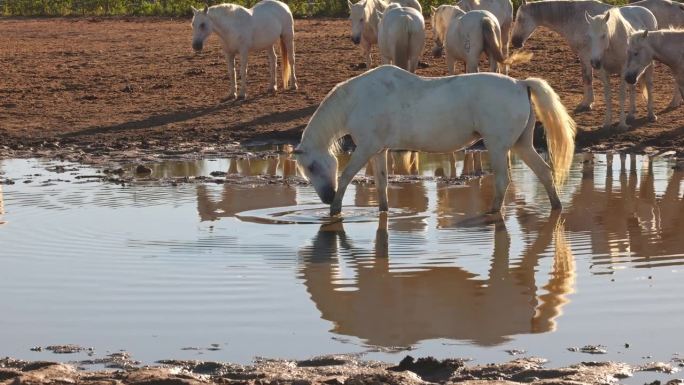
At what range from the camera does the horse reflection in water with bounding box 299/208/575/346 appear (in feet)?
24.2

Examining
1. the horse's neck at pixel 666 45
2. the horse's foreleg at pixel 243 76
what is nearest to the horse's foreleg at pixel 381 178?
the horse's neck at pixel 666 45

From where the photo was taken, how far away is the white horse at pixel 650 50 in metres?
15.4

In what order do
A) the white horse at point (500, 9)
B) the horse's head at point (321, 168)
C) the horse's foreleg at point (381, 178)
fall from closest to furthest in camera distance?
1. the horse's head at point (321, 168)
2. the horse's foreleg at point (381, 178)
3. the white horse at point (500, 9)

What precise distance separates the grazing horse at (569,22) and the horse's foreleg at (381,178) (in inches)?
244

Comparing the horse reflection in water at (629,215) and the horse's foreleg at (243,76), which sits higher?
the horse's foreleg at (243,76)

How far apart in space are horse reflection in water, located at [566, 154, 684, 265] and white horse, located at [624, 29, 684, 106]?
1582 mm

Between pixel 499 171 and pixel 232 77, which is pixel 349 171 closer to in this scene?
pixel 499 171

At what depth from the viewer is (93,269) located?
9.20m

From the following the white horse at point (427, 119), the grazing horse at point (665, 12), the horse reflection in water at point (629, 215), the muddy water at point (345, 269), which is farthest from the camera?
the grazing horse at point (665, 12)

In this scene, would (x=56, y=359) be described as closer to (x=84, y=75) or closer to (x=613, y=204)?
(x=613, y=204)

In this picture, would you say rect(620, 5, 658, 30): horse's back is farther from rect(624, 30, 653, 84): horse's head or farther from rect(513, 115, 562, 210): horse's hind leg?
rect(513, 115, 562, 210): horse's hind leg

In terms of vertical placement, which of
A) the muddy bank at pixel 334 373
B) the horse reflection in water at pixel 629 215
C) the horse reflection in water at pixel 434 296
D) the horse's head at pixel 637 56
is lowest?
the horse reflection in water at pixel 629 215

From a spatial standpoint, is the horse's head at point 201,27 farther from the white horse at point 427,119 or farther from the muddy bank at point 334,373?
the muddy bank at point 334,373

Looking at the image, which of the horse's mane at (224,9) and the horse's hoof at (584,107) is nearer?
the horse's hoof at (584,107)
